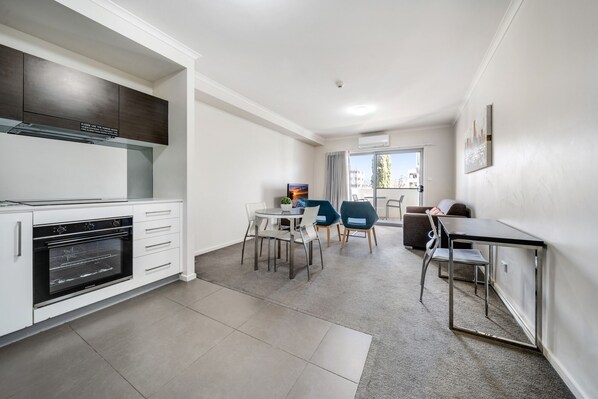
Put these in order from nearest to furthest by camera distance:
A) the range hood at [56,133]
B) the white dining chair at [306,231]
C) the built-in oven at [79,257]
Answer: the built-in oven at [79,257]
the range hood at [56,133]
the white dining chair at [306,231]

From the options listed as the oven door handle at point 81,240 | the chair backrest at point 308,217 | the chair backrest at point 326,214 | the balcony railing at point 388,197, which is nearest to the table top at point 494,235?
the chair backrest at point 308,217

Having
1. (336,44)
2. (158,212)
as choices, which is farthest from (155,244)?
(336,44)

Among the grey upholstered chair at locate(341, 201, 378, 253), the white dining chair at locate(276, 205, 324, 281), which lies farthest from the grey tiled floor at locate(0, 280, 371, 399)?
the grey upholstered chair at locate(341, 201, 378, 253)

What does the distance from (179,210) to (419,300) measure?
2.72 m

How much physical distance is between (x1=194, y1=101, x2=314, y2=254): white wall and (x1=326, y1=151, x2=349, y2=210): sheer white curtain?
1.84 m

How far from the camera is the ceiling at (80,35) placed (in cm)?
172

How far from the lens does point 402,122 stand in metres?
5.29

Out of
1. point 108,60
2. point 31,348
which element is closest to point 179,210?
point 31,348

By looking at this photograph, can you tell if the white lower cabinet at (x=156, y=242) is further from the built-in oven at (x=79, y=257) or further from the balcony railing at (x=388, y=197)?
the balcony railing at (x=388, y=197)

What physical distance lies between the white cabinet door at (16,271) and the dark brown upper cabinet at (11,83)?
0.83 m

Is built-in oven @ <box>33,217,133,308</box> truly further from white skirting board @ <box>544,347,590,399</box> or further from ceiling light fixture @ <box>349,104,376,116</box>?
ceiling light fixture @ <box>349,104,376,116</box>

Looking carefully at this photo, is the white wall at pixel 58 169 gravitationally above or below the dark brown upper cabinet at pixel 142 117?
below

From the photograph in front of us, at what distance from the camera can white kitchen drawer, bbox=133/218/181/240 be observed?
2.18m

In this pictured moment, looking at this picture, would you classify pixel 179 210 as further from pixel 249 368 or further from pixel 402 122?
pixel 402 122
